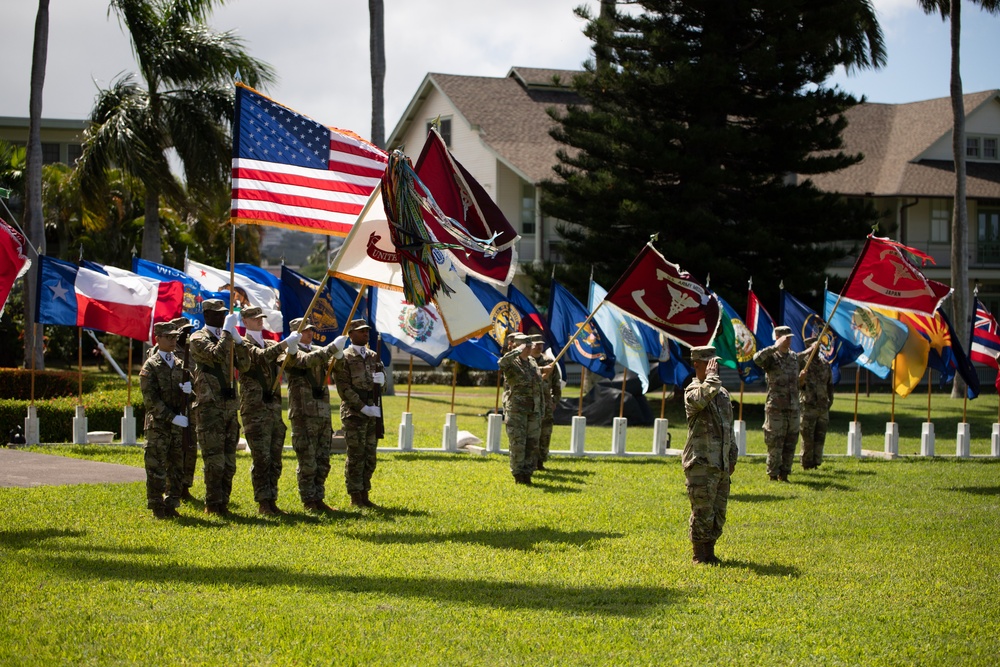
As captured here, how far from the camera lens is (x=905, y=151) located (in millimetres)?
43188

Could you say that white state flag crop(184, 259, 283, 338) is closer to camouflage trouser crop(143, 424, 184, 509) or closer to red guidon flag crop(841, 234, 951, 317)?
camouflage trouser crop(143, 424, 184, 509)

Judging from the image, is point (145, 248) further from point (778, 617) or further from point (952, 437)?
point (778, 617)

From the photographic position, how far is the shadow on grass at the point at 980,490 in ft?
50.4

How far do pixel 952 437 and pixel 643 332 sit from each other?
33.5 ft

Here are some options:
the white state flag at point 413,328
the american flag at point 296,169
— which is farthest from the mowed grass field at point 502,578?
the american flag at point 296,169

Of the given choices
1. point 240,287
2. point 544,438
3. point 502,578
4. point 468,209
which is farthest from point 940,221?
point 502,578

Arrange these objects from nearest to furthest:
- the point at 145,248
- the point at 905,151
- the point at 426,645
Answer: the point at 426,645
the point at 145,248
the point at 905,151

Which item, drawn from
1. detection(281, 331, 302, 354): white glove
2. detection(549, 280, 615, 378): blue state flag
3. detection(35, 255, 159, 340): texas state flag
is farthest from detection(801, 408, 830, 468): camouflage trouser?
detection(35, 255, 159, 340): texas state flag

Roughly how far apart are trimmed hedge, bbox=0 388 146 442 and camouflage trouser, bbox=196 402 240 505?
20.0 feet

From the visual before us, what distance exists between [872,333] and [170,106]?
57.2ft

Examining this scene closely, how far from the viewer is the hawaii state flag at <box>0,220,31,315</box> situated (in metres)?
11.4

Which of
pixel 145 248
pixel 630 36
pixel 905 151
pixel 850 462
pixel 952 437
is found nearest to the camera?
pixel 850 462

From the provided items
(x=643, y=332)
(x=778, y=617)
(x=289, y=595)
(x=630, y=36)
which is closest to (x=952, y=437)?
(x=643, y=332)

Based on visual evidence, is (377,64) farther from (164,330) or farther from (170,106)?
(164,330)
